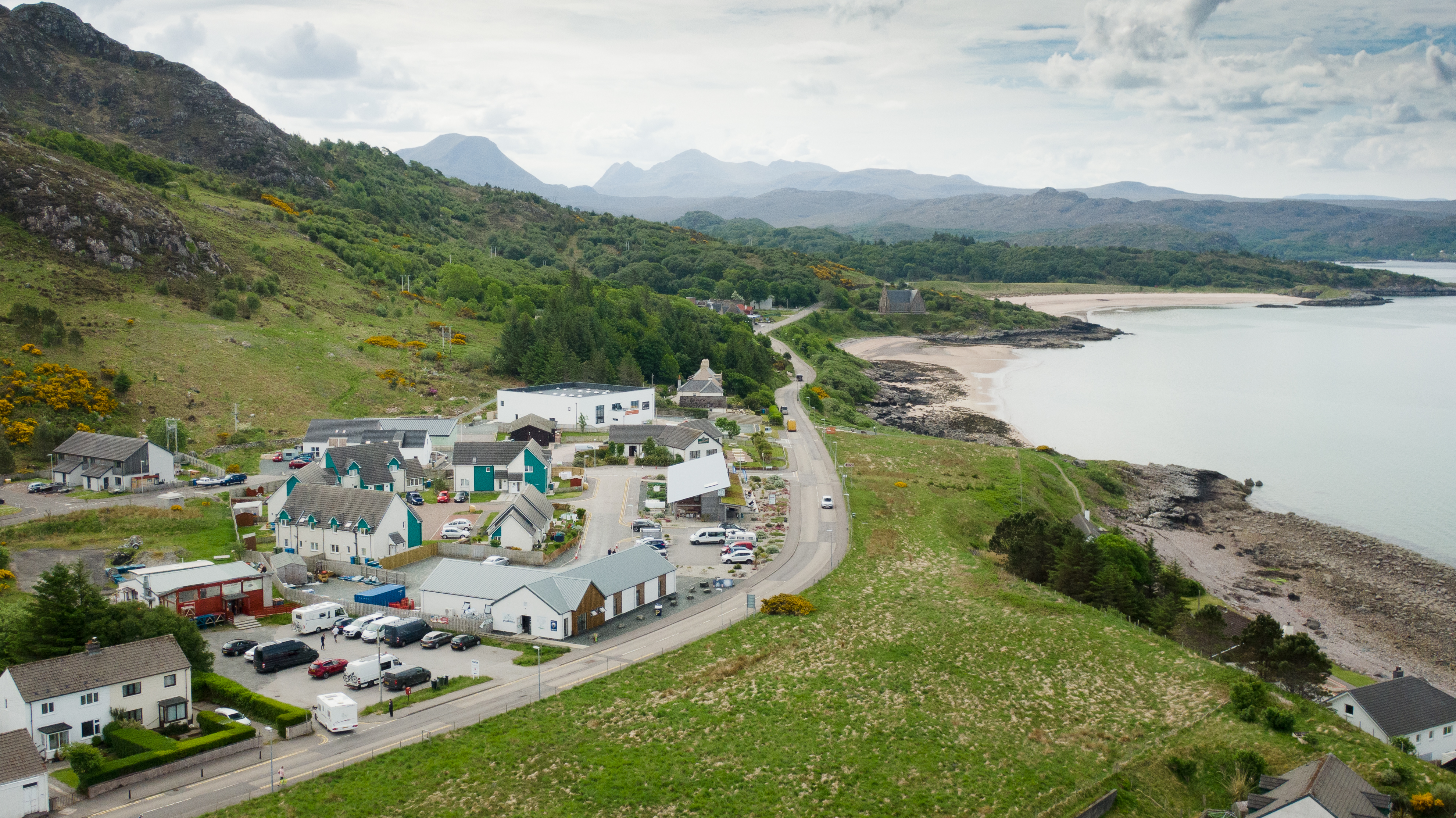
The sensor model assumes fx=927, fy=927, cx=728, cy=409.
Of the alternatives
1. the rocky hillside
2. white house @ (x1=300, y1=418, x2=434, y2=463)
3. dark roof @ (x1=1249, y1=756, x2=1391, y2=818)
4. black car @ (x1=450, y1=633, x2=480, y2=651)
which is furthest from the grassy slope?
the rocky hillside

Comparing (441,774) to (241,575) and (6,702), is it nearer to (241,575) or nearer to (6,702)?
(6,702)

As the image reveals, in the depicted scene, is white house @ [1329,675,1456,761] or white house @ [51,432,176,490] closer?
white house @ [1329,675,1456,761]

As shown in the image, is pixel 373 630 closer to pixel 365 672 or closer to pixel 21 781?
pixel 365 672

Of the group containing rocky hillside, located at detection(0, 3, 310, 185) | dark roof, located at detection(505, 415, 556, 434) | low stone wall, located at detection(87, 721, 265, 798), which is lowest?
low stone wall, located at detection(87, 721, 265, 798)

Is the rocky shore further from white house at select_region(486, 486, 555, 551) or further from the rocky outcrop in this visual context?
the rocky outcrop

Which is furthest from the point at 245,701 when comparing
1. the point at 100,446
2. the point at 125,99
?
the point at 125,99

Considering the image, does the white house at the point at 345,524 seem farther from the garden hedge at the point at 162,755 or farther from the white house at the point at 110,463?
the garden hedge at the point at 162,755
